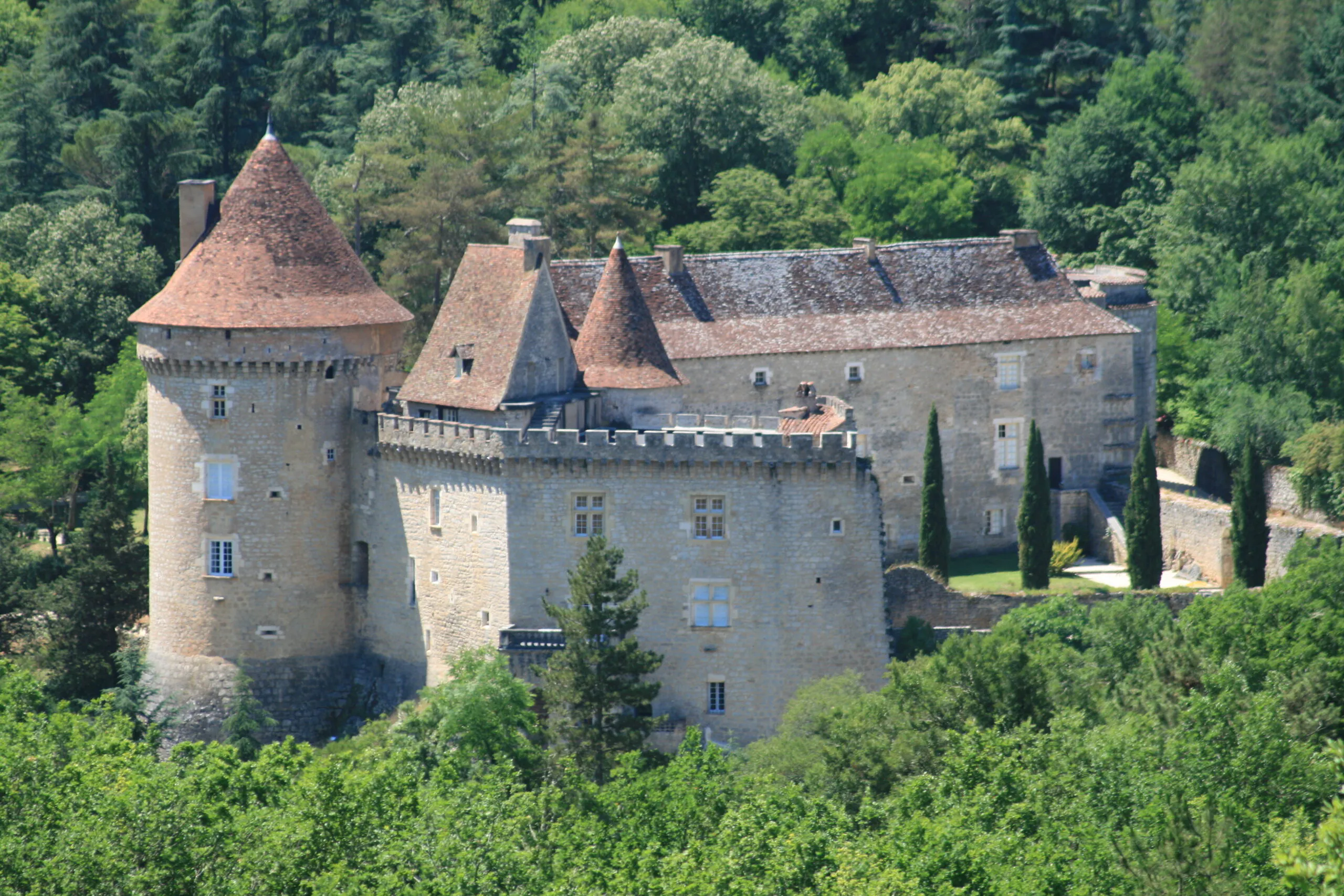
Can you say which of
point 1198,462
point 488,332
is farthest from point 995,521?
point 488,332

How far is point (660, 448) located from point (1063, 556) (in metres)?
18.2

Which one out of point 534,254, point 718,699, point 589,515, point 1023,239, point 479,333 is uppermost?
point 1023,239

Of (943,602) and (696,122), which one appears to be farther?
(696,122)

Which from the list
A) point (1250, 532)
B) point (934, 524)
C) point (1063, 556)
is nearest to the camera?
point (934, 524)

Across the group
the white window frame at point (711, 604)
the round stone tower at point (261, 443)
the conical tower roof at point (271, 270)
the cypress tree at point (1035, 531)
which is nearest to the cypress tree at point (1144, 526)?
the cypress tree at point (1035, 531)

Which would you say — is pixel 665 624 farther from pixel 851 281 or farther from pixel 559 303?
pixel 851 281

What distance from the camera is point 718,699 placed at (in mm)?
68438

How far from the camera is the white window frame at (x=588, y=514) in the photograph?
6812 cm

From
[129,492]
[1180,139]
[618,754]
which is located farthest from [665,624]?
[1180,139]

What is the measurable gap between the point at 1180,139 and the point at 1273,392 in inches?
794

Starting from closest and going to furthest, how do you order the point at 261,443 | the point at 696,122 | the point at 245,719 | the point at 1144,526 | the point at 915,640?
the point at 245,719
the point at 261,443
the point at 915,640
the point at 1144,526
the point at 696,122

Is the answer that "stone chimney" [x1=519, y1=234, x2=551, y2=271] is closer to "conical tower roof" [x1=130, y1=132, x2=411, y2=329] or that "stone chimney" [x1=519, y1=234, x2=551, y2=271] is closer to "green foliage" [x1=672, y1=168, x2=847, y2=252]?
"conical tower roof" [x1=130, y1=132, x2=411, y2=329]

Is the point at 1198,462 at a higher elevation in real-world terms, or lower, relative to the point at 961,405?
lower

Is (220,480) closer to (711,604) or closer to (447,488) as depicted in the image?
(447,488)
